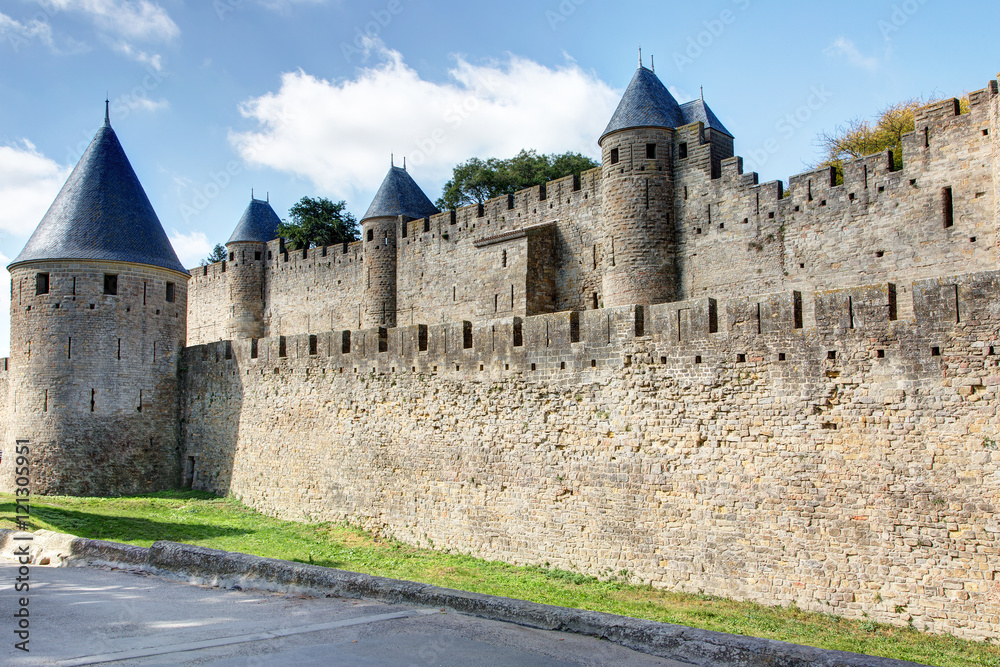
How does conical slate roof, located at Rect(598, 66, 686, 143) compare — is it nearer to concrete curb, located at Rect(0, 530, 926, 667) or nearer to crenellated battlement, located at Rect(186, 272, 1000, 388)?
crenellated battlement, located at Rect(186, 272, 1000, 388)

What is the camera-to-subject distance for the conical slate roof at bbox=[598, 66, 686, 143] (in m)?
21.4

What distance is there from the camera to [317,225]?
40719 millimetres

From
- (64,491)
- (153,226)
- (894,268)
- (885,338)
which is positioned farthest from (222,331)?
(885,338)

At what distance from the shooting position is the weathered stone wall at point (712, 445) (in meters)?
9.38

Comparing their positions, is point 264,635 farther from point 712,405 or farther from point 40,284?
point 40,284

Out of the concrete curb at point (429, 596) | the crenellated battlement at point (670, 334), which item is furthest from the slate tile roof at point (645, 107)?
the concrete curb at point (429, 596)

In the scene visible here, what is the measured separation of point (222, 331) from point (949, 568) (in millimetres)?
32468

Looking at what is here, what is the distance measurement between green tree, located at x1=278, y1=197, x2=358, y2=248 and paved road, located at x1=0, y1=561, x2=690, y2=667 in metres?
33.9

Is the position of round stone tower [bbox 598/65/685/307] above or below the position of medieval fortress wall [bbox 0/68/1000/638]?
above

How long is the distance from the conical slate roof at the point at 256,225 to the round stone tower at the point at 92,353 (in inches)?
569

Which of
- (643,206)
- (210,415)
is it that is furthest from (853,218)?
(210,415)

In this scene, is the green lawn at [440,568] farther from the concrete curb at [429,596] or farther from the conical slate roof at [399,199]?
the conical slate roof at [399,199]

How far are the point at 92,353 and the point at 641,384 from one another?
14.7 meters

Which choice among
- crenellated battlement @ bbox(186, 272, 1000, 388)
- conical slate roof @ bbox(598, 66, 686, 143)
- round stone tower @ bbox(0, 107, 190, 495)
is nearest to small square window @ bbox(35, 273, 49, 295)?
round stone tower @ bbox(0, 107, 190, 495)
